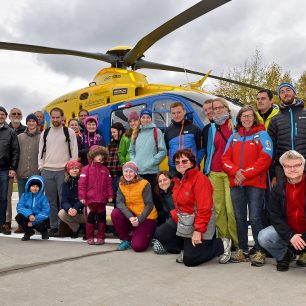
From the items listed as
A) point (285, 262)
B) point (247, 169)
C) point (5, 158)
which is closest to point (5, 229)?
point (5, 158)

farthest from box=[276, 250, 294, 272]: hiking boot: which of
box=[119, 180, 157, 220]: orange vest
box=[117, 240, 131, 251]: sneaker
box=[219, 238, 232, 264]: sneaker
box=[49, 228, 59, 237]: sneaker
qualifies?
box=[49, 228, 59, 237]: sneaker

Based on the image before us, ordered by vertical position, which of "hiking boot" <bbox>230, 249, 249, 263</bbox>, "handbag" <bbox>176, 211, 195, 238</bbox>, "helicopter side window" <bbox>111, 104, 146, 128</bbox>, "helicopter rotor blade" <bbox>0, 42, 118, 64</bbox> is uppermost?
"helicopter rotor blade" <bbox>0, 42, 118, 64</bbox>

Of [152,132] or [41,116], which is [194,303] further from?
[41,116]

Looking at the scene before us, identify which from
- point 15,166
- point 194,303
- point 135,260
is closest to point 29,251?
point 135,260

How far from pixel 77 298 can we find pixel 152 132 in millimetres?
2794

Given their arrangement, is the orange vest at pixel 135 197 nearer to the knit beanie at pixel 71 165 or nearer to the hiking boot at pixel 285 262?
the knit beanie at pixel 71 165

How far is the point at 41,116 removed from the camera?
7285 mm

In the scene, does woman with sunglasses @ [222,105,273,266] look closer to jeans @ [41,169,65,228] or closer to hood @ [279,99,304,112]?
hood @ [279,99,304,112]

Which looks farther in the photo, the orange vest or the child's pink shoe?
the child's pink shoe

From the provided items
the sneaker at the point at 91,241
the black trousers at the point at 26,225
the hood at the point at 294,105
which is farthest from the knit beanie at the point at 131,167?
the hood at the point at 294,105

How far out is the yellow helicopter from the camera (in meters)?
6.01

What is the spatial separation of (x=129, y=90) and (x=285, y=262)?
15.5 feet

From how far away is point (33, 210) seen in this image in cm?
547

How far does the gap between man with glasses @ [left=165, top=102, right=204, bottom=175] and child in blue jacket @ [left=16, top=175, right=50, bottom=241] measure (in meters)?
1.90
